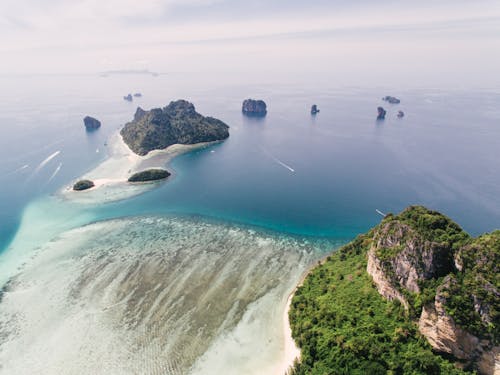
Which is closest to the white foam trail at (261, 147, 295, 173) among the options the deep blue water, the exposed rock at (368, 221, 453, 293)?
the deep blue water

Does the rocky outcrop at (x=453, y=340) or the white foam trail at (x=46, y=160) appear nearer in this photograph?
the rocky outcrop at (x=453, y=340)

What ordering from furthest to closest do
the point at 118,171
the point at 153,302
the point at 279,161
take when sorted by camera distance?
the point at 279,161 → the point at 118,171 → the point at 153,302

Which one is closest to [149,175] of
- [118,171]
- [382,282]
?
[118,171]

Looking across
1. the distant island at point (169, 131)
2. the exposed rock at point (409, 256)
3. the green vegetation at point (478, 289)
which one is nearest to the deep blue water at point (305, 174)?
the distant island at point (169, 131)

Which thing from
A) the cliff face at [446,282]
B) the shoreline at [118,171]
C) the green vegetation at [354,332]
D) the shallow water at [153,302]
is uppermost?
the cliff face at [446,282]

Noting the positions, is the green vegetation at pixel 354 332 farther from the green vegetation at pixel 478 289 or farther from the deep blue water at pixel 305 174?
the deep blue water at pixel 305 174

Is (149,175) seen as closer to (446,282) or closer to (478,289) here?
(446,282)

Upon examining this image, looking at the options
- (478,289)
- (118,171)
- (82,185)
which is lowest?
(118,171)
